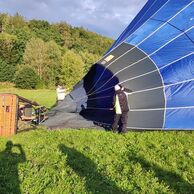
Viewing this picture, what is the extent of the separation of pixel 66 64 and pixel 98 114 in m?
35.9

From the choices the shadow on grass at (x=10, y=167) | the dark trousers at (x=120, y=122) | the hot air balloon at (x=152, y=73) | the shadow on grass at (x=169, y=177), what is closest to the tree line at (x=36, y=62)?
the hot air balloon at (x=152, y=73)

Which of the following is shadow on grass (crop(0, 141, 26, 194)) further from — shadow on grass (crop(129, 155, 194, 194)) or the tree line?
the tree line

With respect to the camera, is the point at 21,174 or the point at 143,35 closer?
the point at 21,174

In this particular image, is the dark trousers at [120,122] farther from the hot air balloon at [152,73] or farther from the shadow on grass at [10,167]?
the shadow on grass at [10,167]

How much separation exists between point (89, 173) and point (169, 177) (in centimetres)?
103

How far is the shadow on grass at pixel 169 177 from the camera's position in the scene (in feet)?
15.5

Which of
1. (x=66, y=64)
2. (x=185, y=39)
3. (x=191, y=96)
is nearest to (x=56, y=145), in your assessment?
(x=191, y=96)

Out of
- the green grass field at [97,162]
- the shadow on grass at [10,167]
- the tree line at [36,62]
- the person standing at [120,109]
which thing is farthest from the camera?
the tree line at [36,62]

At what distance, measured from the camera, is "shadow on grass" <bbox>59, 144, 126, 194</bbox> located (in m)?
4.59

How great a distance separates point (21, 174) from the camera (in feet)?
16.4

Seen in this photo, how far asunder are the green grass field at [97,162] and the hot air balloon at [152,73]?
0.46 meters

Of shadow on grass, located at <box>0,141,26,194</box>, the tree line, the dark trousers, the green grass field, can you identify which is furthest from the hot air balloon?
the tree line

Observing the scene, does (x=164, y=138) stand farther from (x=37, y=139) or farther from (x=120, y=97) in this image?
(x=37, y=139)

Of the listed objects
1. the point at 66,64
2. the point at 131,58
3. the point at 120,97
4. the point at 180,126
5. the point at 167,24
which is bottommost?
the point at 180,126
